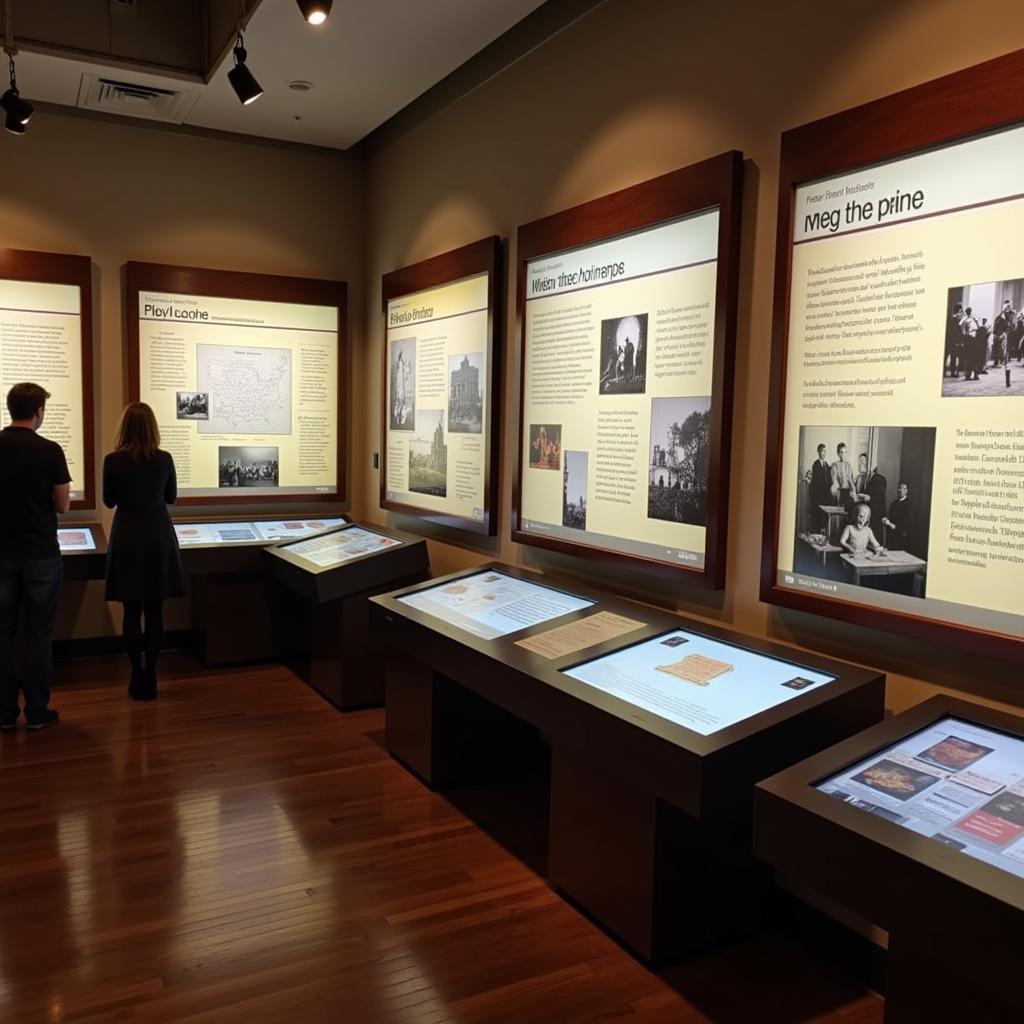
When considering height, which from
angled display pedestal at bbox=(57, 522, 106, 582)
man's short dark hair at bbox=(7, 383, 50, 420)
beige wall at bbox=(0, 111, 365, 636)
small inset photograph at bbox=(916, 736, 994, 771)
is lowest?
angled display pedestal at bbox=(57, 522, 106, 582)

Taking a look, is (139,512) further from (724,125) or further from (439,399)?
(724,125)

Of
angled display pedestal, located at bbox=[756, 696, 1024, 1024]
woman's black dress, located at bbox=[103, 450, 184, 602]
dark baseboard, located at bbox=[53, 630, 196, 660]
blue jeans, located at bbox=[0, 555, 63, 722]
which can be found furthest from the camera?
dark baseboard, located at bbox=[53, 630, 196, 660]

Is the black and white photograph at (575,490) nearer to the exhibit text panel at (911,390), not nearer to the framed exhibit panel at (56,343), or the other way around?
the exhibit text panel at (911,390)

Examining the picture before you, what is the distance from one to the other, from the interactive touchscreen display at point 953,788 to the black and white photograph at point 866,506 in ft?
1.62

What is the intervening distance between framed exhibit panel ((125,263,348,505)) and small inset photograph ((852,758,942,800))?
16.1ft

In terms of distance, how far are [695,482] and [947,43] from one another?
4.89ft

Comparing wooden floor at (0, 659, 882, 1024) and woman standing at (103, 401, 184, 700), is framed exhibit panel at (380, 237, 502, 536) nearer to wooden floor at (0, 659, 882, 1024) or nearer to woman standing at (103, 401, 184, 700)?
woman standing at (103, 401, 184, 700)

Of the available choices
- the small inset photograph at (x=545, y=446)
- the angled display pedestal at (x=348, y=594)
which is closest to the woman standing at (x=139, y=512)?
the angled display pedestal at (x=348, y=594)

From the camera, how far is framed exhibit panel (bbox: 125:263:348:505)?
579cm

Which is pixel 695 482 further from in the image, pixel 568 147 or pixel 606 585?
pixel 568 147

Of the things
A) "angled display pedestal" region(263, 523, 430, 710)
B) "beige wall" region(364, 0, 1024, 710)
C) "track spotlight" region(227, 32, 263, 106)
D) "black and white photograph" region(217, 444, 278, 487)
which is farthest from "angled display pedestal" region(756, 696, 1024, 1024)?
"black and white photograph" region(217, 444, 278, 487)

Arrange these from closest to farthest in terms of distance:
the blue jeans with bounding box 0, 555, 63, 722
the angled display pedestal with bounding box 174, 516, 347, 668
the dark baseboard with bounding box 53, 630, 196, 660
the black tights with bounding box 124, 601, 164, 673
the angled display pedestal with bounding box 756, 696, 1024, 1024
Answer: the angled display pedestal with bounding box 756, 696, 1024, 1024, the blue jeans with bounding box 0, 555, 63, 722, the black tights with bounding box 124, 601, 164, 673, the angled display pedestal with bounding box 174, 516, 347, 668, the dark baseboard with bounding box 53, 630, 196, 660

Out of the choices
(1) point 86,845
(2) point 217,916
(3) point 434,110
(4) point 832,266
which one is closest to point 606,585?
(4) point 832,266

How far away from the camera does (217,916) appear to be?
9.41ft
